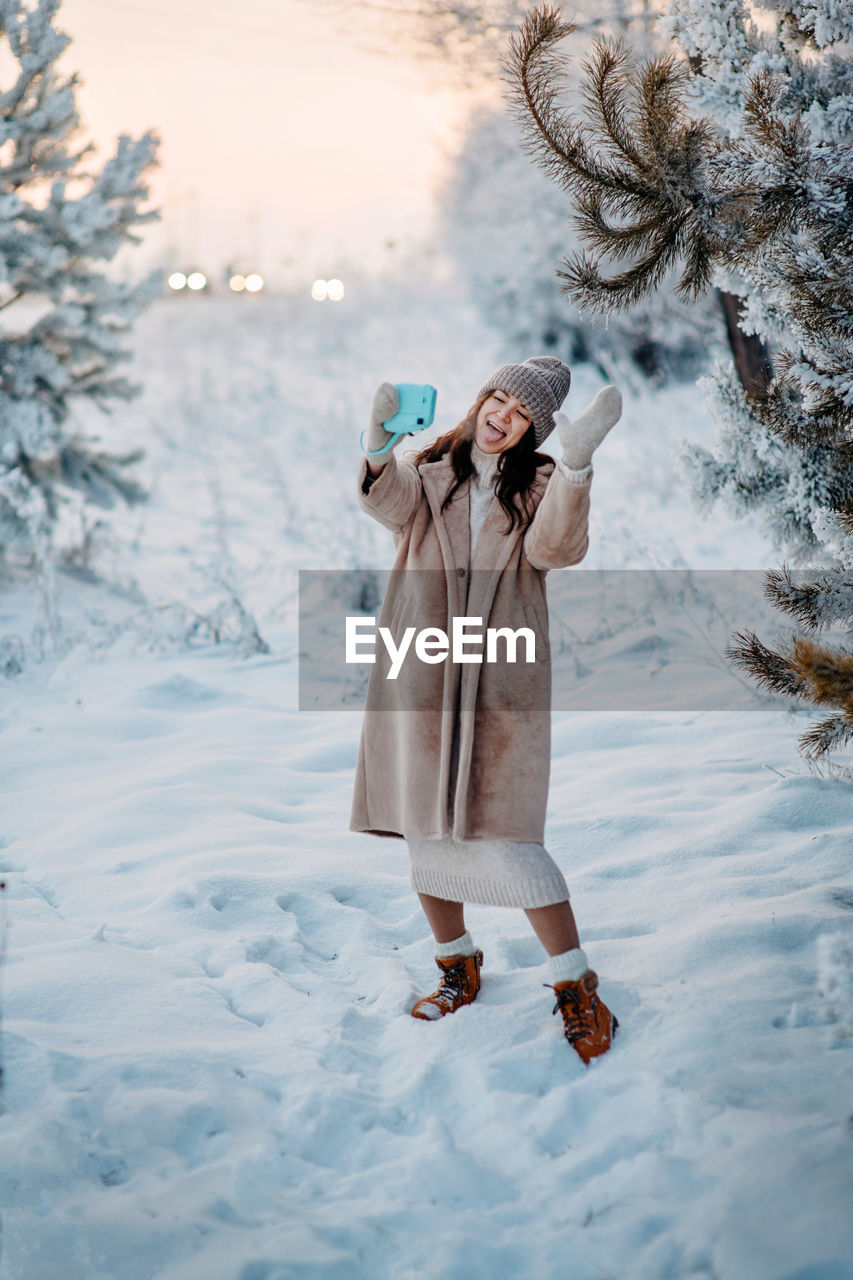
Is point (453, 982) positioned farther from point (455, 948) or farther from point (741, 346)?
point (741, 346)

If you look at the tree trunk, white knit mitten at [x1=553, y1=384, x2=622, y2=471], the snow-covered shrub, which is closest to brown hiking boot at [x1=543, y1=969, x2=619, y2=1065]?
white knit mitten at [x1=553, y1=384, x2=622, y2=471]

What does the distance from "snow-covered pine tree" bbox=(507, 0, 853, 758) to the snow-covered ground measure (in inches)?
32.8

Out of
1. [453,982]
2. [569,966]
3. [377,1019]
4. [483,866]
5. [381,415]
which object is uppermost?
[381,415]

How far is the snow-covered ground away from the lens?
6.14 feet

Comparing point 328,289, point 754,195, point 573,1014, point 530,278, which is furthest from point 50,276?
point 328,289

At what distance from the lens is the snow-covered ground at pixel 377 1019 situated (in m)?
1.87

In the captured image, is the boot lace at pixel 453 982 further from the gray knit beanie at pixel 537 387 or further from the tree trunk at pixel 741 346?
the tree trunk at pixel 741 346

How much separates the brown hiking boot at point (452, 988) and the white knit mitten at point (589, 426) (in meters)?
1.46

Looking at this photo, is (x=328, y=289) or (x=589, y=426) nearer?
(x=589, y=426)

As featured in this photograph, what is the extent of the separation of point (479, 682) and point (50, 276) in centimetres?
600

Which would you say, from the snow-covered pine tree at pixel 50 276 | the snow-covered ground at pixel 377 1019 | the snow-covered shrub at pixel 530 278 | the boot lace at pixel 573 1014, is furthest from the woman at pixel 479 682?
the snow-covered shrub at pixel 530 278

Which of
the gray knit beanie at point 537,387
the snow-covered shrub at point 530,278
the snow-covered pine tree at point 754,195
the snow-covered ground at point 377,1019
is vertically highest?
the snow-covered shrub at point 530,278

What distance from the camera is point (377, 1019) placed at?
8.79 feet

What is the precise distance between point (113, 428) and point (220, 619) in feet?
25.3
